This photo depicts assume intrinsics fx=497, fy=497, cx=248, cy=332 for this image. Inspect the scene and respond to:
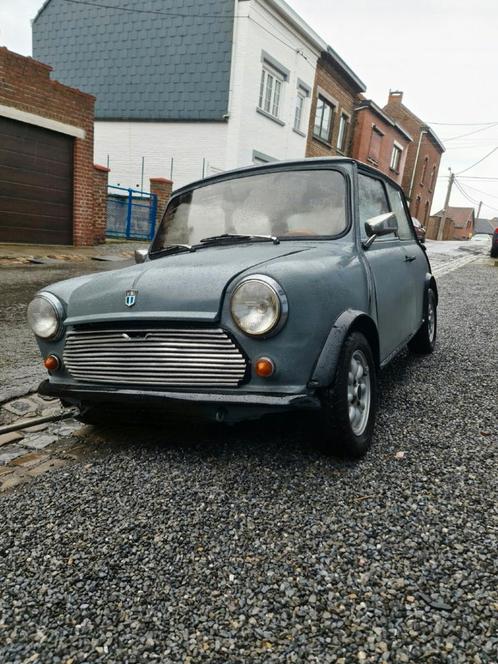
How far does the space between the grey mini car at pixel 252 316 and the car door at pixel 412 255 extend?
25.3 inches

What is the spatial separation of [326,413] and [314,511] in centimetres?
44

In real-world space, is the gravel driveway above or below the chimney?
below

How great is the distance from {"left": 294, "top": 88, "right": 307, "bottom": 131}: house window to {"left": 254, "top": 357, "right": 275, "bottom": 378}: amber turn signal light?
18.2 meters

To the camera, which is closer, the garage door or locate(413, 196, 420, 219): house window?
the garage door

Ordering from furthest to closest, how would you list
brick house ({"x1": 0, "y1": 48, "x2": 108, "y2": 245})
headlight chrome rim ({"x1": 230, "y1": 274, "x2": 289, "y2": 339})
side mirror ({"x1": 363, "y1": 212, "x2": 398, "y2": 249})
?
brick house ({"x1": 0, "y1": 48, "x2": 108, "y2": 245}) → side mirror ({"x1": 363, "y1": 212, "x2": 398, "y2": 249}) → headlight chrome rim ({"x1": 230, "y1": 274, "x2": 289, "y2": 339})

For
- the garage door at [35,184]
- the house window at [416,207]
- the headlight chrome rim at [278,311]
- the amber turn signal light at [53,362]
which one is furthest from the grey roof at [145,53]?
the house window at [416,207]

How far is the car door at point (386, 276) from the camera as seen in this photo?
308 cm

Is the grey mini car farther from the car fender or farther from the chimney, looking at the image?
the chimney

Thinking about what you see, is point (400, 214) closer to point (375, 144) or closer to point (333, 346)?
point (333, 346)

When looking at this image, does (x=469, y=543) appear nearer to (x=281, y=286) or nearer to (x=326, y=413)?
Result: (x=326, y=413)

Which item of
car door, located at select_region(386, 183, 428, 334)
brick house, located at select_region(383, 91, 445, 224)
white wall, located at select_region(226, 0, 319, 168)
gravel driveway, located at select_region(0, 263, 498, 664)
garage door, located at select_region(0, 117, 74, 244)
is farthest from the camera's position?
brick house, located at select_region(383, 91, 445, 224)

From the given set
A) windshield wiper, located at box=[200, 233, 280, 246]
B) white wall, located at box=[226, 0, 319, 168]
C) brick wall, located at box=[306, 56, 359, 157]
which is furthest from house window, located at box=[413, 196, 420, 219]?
windshield wiper, located at box=[200, 233, 280, 246]

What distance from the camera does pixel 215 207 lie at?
339 cm

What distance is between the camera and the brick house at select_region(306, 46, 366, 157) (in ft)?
64.1
